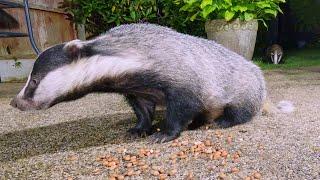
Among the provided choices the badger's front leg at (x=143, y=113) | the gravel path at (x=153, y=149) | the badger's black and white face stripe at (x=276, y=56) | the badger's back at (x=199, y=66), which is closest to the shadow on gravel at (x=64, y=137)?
the gravel path at (x=153, y=149)

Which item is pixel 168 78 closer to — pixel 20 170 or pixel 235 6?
pixel 20 170

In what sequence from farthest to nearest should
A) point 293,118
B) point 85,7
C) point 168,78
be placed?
1. point 85,7
2. point 293,118
3. point 168,78

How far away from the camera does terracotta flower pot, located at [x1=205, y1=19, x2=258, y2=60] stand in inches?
228

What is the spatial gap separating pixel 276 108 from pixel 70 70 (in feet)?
5.24

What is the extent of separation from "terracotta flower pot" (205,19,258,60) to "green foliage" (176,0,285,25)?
0.25 feet

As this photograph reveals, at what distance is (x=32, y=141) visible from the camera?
9.11 ft

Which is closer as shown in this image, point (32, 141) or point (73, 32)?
point (32, 141)

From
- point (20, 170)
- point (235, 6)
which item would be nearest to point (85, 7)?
point (235, 6)

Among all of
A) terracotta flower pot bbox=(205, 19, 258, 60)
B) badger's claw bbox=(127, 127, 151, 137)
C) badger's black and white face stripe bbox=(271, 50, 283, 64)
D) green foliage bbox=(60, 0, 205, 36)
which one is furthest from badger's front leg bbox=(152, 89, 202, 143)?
badger's black and white face stripe bbox=(271, 50, 283, 64)

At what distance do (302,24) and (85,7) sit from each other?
5734 mm

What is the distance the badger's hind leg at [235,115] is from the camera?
9.30 ft

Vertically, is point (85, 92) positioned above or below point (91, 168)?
above

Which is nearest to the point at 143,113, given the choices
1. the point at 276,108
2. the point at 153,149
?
the point at 153,149

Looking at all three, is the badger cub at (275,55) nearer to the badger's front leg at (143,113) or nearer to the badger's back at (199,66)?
the badger's back at (199,66)
